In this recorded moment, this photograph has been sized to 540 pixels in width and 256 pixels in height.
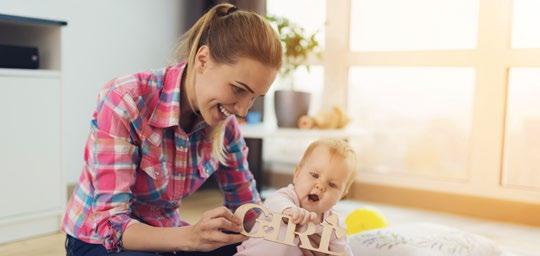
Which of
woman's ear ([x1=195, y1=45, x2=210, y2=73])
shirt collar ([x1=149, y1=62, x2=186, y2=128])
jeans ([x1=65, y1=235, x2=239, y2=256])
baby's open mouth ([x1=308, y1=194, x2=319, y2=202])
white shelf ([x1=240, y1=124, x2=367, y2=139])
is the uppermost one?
woman's ear ([x1=195, y1=45, x2=210, y2=73])

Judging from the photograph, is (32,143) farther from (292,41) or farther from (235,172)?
(292,41)

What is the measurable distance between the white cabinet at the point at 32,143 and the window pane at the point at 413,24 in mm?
1751

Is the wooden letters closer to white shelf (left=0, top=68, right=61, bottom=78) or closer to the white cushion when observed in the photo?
the white cushion

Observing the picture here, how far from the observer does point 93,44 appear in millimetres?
3158

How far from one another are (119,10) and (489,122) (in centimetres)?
207

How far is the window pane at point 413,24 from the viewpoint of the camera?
3.09 m

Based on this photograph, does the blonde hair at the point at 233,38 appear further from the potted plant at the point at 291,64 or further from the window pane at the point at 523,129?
the window pane at the point at 523,129

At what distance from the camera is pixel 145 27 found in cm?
343

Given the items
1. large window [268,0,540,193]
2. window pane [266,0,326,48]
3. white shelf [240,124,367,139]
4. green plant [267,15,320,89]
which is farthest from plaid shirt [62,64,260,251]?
window pane [266,0,326,48]

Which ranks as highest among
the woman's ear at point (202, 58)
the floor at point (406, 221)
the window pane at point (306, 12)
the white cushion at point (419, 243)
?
the window pane at point (306, 12)

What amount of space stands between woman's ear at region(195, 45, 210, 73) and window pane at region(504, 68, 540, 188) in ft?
7.02

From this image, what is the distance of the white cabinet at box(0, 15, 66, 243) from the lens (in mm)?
2203

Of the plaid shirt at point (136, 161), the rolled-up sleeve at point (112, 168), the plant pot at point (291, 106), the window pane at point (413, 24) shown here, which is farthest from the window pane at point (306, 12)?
the rolled-up sleeve at point (112, 168)

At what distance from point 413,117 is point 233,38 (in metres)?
2.24
